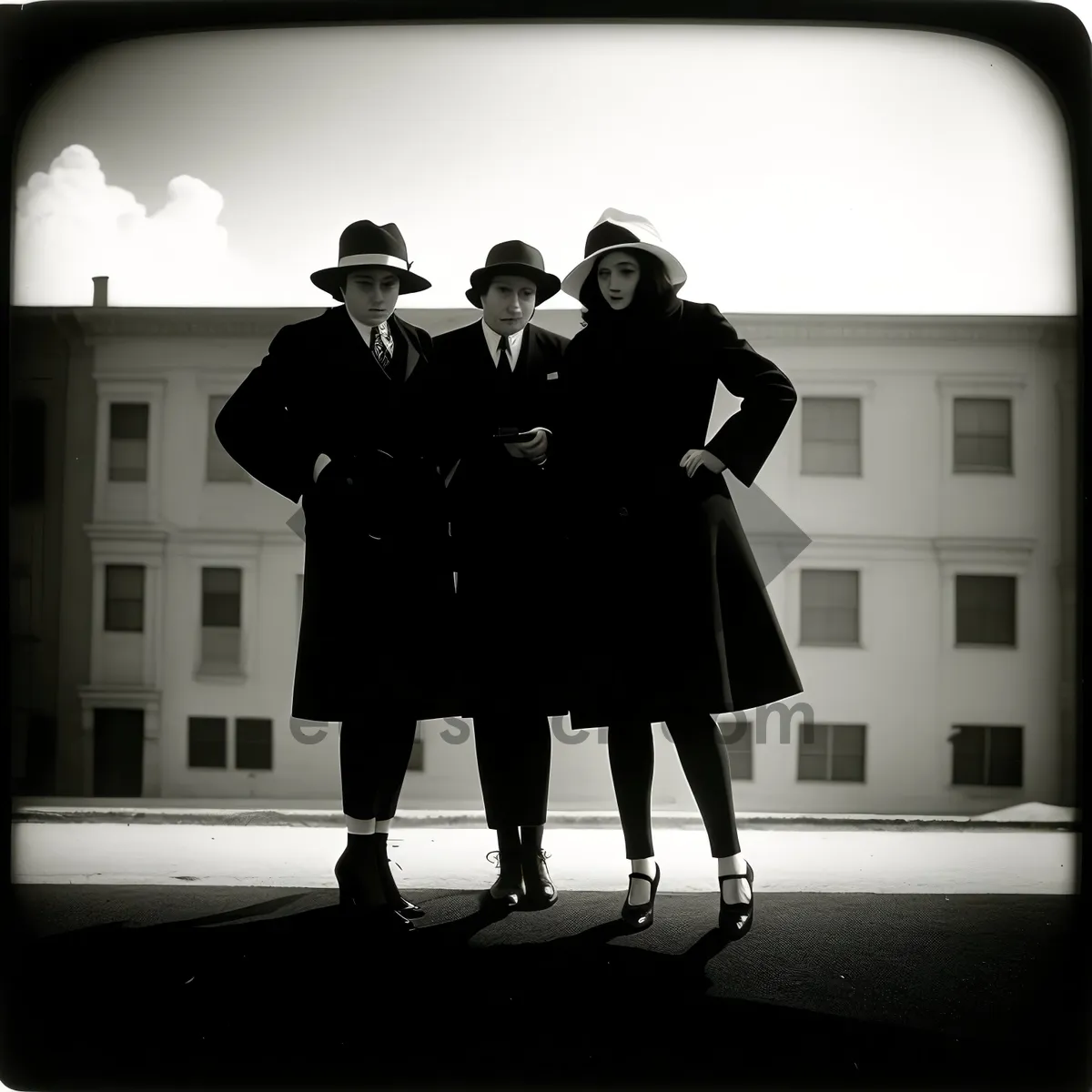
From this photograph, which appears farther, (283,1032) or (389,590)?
(389,590)

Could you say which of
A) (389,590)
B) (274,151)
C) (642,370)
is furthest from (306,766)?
(274,151)

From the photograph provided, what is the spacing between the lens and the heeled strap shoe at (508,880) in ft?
7.18

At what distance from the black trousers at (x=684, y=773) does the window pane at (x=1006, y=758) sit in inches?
22.4

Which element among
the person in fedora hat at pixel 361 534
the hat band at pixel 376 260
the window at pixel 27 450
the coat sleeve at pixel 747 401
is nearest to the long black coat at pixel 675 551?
the coat sleeve at pixel 747 401

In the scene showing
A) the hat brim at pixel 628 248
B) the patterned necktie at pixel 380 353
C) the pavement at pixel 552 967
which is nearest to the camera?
the pavement at pixel 552 967

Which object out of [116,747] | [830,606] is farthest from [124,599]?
[830,606]

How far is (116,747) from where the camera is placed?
2.15m

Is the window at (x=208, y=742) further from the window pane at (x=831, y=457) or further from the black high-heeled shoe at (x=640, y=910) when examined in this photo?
the window pane at (x=831, y=457)

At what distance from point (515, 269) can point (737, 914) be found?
4.94 ft

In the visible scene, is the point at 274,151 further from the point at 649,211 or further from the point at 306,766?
the point at 306,766

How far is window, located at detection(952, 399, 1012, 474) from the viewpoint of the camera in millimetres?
2086

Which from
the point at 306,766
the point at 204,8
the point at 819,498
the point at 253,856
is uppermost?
the point at 204,8

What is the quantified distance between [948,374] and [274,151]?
5.12 ft

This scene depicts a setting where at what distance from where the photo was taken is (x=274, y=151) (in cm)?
215
